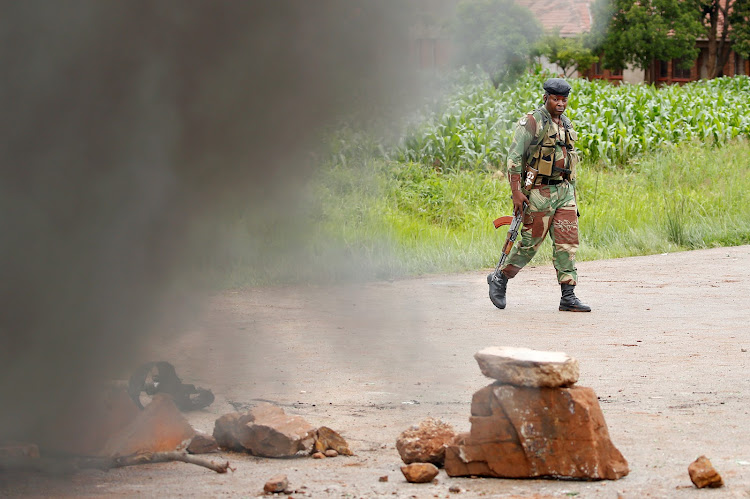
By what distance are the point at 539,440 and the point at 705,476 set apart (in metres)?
0.59

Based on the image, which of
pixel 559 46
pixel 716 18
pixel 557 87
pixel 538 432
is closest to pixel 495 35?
pixel 559 46

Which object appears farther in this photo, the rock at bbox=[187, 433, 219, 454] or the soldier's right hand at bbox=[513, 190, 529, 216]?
the soldier's right hand at bbox=[513, 190, 529, 216]

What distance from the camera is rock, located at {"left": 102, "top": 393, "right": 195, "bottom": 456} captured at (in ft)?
13.5

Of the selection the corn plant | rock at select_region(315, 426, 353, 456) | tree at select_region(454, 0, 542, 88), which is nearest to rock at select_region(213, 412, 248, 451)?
rock at select_region(315, 426, 353, 456)

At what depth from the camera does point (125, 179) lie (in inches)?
134

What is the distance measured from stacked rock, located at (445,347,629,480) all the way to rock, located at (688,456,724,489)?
0.29 m

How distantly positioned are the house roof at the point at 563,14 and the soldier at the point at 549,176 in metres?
5.51

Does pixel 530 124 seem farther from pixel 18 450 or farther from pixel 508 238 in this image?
pixel 18 450

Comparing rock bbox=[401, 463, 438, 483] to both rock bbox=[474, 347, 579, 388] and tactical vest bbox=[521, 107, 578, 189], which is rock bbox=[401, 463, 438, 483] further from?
tactical vest bbox=[521, 107, 578, 189]

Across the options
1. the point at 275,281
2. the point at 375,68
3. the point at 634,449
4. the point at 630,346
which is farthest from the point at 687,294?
the point at 375,68

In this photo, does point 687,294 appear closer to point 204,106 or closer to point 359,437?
point 359,437

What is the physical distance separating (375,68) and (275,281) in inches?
145

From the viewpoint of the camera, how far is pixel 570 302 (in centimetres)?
816

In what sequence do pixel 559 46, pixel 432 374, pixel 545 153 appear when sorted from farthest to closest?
pixel 545 153 < pixel 432 374 < pixel 559 46
